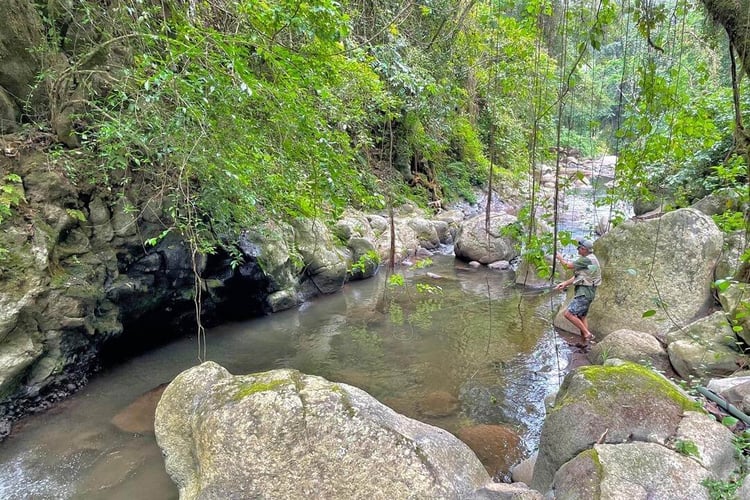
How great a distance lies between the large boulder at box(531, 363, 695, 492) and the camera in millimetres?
2932

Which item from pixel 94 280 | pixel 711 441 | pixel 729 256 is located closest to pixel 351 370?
pixel 94 280

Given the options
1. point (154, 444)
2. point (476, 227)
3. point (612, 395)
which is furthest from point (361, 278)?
point (612, 395)

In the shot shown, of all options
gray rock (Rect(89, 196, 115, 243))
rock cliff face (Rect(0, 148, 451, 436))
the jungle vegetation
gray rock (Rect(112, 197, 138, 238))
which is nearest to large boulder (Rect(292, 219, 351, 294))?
rock cliff face (Rect(0, 148, 451, 436))

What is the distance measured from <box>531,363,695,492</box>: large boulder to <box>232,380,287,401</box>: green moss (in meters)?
1.94

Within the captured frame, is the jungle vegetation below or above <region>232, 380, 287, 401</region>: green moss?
above

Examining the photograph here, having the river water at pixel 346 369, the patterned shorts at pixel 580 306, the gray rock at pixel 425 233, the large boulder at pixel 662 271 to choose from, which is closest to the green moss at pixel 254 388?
the river water at pixel 346 369

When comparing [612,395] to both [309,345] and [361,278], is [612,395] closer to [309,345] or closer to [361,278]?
[309,345]

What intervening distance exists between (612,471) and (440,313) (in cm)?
525

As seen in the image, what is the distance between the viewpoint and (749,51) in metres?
2.11

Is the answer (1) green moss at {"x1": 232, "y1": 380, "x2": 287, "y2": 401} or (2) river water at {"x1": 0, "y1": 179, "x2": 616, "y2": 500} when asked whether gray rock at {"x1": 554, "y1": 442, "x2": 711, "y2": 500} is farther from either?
(1) green moss at {"x1": 232, "y1": 380, "x2": 287, "y2": 401}

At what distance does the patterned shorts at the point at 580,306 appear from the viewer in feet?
22.0

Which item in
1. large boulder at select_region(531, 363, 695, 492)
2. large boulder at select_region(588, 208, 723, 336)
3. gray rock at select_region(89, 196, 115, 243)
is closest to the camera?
large boulder at select_region(531, 363, 695, 492)

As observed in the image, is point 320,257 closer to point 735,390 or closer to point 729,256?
point 729,256

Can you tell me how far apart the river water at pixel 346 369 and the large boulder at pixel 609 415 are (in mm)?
438
